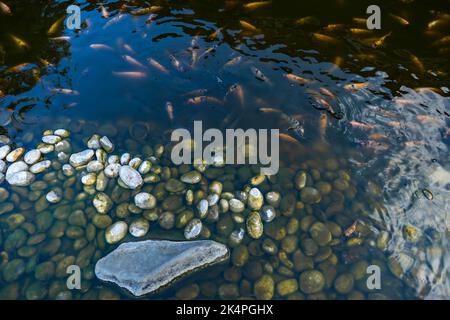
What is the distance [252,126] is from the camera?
5.39 meters

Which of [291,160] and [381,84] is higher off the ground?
[381,84]

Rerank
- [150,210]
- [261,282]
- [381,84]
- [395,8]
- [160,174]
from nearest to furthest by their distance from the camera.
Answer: [261,282] → [150,210] → [160,174] → [381,84] → [395,8]

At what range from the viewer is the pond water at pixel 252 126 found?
4.07 m

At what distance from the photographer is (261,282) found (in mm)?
3961

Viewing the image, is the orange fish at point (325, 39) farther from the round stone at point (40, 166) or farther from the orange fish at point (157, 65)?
the round stone at point (40, 166)

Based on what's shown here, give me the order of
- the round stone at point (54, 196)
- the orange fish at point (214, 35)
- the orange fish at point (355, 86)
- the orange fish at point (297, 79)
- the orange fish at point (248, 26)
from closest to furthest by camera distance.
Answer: the round stone at point (54, 196), the orange fish at point (355, 86), the orange fish at point (297, 79), the orange fish at point (214, 35), the orange fish at point (248, 26)

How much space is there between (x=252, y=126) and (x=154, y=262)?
2.57m

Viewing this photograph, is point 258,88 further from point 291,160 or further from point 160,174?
point 160,174

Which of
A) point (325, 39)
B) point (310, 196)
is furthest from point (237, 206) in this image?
point (325, 39)

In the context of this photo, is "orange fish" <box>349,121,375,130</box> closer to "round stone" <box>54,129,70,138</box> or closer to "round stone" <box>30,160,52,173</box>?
"round stone" <box>54,129,70,138</box>

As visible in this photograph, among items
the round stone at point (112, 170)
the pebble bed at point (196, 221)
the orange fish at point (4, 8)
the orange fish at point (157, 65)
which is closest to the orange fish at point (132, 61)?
the orange fish at point (157, 65)

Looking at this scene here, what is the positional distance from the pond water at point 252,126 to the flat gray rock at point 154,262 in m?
0.15
